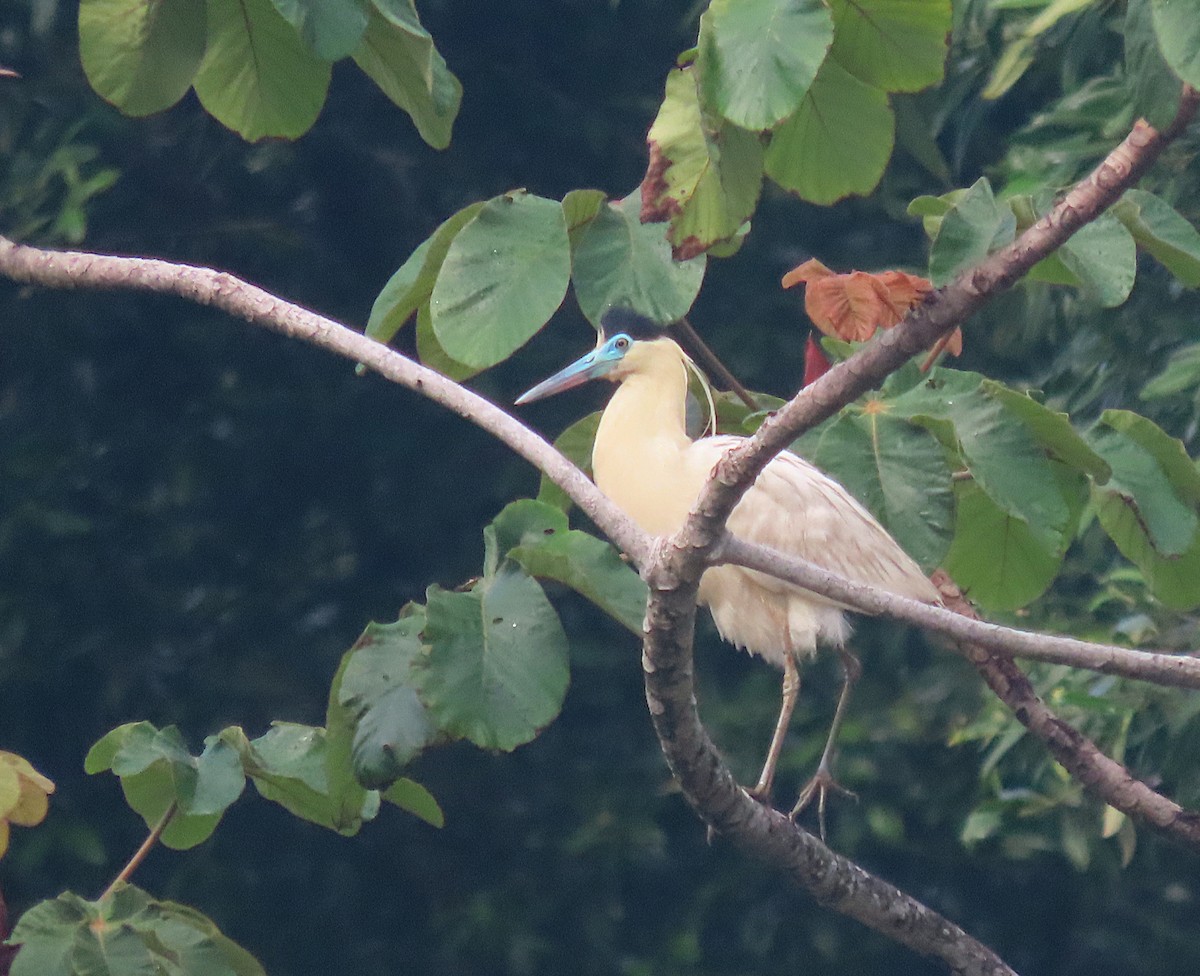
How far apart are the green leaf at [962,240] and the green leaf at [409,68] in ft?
1.46

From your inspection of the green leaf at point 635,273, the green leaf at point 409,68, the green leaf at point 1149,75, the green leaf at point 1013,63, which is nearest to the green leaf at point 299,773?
the green leaf at point 635,273

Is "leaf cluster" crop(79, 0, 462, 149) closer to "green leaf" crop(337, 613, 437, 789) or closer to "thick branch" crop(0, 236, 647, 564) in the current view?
"thick branch" crop(0, 236, 647, 564)

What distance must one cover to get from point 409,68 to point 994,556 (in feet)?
3.10

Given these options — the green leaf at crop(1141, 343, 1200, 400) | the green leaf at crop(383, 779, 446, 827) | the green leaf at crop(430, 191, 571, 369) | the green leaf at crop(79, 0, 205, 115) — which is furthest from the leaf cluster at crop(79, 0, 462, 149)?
the green leaf at crop(1141, 343, 1200, 400)

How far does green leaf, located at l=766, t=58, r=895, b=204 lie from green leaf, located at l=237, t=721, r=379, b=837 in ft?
2.54

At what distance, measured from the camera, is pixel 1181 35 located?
1.01 metres

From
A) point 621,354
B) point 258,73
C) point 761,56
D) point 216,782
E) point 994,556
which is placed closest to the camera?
point 761,56

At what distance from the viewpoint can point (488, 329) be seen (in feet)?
5.25

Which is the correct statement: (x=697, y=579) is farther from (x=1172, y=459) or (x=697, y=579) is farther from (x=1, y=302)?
(x=1, y=302)

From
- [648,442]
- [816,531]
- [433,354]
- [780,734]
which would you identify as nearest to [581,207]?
[433,354]

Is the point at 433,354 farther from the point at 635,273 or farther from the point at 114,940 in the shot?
the point at 114,940

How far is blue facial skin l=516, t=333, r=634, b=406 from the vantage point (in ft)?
9.62

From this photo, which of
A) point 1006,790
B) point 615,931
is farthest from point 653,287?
point 615,931

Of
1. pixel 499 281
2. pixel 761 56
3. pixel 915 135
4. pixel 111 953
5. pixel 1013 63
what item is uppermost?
pixel 761 56
